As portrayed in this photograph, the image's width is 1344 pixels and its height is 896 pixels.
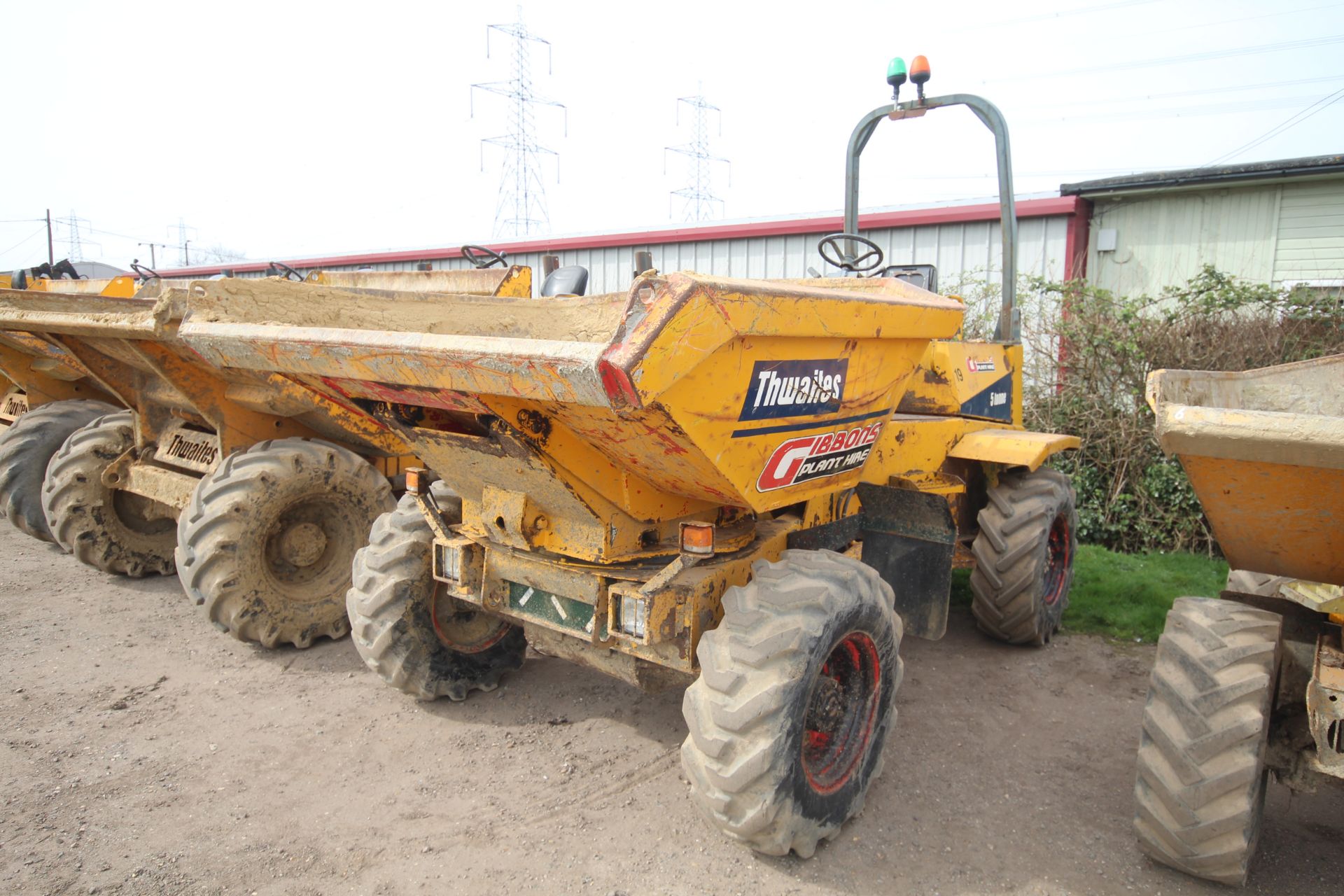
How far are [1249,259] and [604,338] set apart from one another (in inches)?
261

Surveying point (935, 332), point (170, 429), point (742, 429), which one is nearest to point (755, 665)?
point (742, 429)

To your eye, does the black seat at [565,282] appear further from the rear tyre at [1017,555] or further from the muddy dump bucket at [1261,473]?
the muddy dump bucket at [1261,473]

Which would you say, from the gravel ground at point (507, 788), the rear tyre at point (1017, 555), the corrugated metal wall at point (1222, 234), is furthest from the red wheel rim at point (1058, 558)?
the corrugated metal wall at point (1222, 234)

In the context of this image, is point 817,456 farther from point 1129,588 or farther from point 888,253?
point 888,253

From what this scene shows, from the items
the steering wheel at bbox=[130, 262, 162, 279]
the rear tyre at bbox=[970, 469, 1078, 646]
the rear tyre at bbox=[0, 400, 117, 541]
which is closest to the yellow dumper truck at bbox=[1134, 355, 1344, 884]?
the rear tyre at bbox=[970, 469, 1078, 646]

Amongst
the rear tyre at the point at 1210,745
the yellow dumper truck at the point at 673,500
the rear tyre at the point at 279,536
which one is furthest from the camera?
the rear tyre at the point at 279,536

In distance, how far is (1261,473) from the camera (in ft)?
7.59

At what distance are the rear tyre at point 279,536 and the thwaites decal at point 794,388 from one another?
3.30 metres

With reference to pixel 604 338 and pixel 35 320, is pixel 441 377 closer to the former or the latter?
pixel 604 338

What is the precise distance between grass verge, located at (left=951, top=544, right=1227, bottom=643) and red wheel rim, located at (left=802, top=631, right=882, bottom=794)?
2.83m

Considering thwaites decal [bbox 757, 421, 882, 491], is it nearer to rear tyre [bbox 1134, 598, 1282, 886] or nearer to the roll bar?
rear tyre [bbox 1134, 598, 1282, 886]

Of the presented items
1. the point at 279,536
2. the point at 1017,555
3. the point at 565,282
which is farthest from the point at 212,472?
the point at 1017,555

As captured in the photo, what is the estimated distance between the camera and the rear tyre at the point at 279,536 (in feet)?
15.3

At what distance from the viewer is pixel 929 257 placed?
9.10 meters
